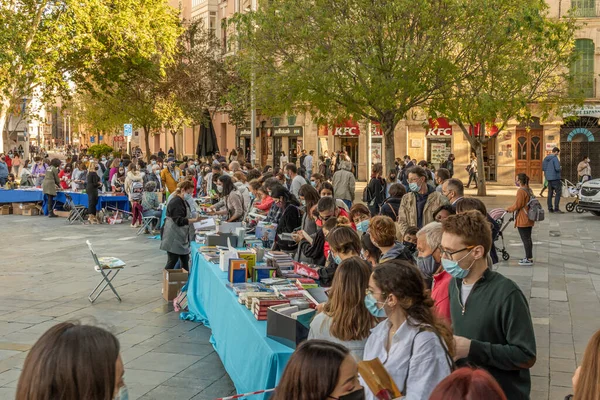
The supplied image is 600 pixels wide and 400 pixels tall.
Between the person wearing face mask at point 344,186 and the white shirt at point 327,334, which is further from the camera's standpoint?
the person wearing face mask at point 344,186

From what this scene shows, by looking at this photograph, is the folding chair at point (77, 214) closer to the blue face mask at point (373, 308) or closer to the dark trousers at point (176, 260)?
the dark trousers at point (176, 260)

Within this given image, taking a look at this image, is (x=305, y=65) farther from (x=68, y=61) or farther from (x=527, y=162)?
(x=527, y=162)

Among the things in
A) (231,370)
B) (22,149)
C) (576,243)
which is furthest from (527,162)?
(22,149)

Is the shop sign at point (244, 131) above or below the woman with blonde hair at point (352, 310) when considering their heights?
above

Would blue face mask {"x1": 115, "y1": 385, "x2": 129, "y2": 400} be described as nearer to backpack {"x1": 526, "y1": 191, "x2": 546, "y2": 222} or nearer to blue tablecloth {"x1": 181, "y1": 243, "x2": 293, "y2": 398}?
blue tablecloth {"x1": 181, "y1": 243, "x2": 293, "y2": 398}

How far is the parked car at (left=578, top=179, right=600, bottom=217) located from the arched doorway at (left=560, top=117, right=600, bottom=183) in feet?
48.7

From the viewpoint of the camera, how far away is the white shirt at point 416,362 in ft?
12.2

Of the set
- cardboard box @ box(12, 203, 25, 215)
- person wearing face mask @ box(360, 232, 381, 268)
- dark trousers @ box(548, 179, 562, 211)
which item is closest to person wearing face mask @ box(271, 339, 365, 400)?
person wearing face mask @ box(360, 232, 381, 268)

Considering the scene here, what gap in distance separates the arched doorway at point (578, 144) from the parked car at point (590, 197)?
48.7 ft

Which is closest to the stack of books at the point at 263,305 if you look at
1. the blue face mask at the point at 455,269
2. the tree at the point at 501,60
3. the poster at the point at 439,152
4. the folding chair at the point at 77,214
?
the blue face mask at the point at 455,269

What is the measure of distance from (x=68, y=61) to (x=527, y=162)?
22605 mm

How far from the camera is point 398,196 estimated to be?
1187 centimetres

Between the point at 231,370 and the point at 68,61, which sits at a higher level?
the point at 68,61

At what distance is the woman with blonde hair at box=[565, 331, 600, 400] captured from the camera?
2570mm
